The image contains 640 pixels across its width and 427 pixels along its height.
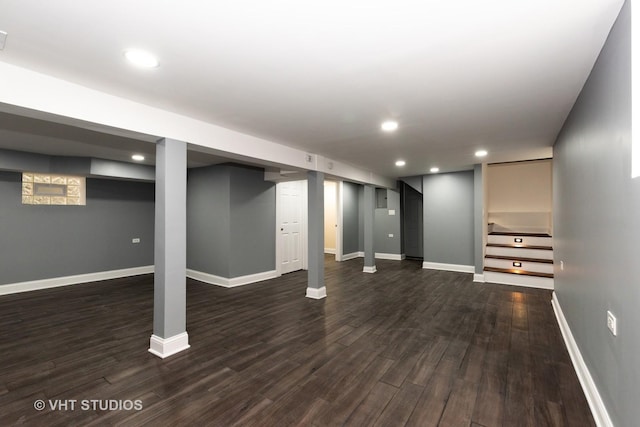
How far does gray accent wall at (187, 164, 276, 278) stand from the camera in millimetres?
5527

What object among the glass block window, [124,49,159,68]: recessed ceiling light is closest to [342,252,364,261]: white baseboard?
the glass block window

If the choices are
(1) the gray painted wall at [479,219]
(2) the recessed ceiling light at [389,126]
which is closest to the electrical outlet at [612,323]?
(2) the recessed ceiling light at [389,126]

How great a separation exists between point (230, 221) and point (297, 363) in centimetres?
338

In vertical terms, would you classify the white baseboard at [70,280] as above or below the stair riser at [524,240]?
below

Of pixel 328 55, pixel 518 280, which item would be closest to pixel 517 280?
pixel 518 280

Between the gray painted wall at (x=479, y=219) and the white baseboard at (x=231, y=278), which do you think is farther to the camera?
the gray painted wall at (x=479, y=219)

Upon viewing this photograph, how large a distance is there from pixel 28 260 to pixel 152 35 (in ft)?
19.1

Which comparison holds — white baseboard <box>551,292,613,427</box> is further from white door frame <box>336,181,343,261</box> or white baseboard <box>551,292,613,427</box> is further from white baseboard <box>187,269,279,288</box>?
white door frame <box>336,181,343,261</box>

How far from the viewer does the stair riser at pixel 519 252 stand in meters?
5.67

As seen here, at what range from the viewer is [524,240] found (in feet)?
20.2

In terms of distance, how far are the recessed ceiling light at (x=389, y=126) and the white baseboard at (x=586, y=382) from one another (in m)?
2.72

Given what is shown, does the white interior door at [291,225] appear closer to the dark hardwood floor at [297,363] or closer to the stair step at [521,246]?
the dark hardwood floor at [297,363]

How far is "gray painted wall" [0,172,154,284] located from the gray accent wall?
1.38 metres

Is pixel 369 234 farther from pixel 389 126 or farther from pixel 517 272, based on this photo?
pixel 389 126
